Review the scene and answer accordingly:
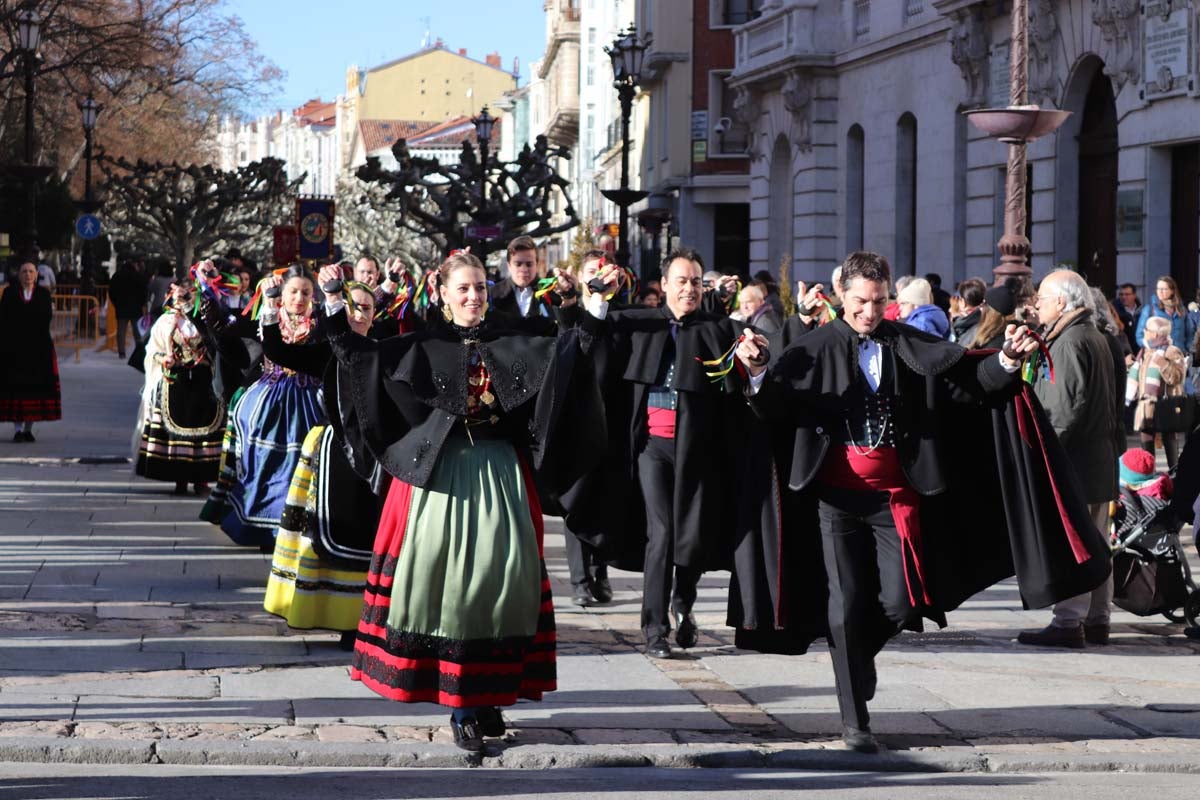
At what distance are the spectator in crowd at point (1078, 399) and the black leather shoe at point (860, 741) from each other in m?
2.68

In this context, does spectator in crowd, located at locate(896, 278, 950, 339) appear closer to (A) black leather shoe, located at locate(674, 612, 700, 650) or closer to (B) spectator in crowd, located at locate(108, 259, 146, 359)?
(A) black leather shoe, located at locate(674, 612, 700, 650)

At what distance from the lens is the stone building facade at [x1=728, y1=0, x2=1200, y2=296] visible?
22.0 meters

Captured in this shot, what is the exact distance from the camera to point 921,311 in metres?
13.3

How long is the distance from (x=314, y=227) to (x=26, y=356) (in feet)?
18.9

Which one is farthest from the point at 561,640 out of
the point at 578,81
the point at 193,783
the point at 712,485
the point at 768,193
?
the point at 578,81

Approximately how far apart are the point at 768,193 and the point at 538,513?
3053 centimetres

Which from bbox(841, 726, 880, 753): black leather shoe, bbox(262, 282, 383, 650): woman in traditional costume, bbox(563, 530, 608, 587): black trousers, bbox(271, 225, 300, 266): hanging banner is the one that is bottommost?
bbox(841, 726, 880, 753): black leather shoe

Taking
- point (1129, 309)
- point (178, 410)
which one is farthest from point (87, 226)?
point (178, 410)

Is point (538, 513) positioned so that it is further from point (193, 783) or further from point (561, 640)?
point (561, 640)

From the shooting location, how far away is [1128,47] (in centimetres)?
2231

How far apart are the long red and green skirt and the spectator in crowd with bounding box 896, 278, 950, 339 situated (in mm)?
6103

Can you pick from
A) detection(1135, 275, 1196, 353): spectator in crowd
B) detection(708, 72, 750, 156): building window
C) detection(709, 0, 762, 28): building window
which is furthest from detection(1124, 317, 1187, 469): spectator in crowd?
detection(709, 0, 762, 28): building window

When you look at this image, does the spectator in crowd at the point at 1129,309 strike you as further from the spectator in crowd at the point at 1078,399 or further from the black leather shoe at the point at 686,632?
the black leather shoe at the point at 686,632

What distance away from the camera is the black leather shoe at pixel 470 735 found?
7352 mm
